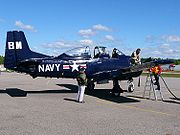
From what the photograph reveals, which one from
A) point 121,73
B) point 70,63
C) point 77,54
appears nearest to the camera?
point 121,73

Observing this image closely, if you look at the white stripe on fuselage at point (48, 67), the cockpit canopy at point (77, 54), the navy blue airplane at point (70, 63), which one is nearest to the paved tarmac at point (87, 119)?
the navy blue airplane at point (70, 63)

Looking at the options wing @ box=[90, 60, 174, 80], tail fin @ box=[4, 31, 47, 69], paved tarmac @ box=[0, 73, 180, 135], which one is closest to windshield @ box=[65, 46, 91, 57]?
wing @ box=[90, 60, 174, 80]

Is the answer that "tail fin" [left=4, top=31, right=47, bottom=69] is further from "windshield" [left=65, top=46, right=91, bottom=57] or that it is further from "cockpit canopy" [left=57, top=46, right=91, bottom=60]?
"windshield" [left=65, top=46, right=91, bottom=57]

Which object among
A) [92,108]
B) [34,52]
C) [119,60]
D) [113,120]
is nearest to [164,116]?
[113,120]

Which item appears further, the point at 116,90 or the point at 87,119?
the point at 116,90

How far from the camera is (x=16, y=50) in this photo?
14.4 meters

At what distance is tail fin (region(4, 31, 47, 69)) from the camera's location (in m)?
14.2

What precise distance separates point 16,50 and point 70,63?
2.99 meters

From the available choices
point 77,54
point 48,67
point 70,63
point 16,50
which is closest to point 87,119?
point 48,67

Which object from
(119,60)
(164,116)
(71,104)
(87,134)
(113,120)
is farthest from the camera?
(119,60)

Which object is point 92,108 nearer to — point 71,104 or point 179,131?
point 71,104

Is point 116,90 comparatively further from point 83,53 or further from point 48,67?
point 48,67

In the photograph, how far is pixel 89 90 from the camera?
17.6 m

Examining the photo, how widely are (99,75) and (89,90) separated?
3290 mm
